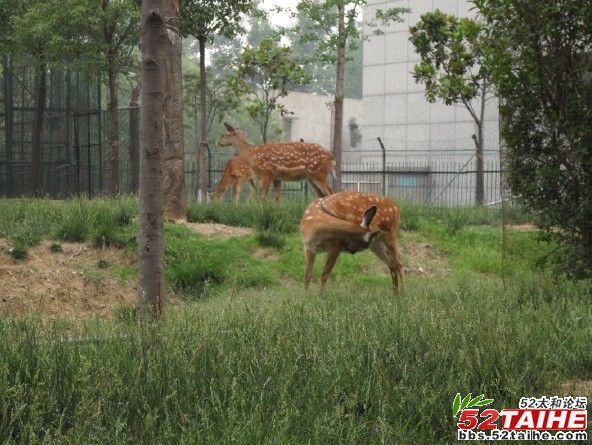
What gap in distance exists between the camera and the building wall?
37.9 m

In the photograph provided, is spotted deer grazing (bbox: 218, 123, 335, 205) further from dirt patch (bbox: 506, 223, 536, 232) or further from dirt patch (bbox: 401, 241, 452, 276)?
dirt patch (bbox: 506, 223, 536, 232)

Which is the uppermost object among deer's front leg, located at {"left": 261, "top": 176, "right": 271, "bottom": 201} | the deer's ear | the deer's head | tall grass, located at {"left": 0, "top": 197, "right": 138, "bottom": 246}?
the deer's head

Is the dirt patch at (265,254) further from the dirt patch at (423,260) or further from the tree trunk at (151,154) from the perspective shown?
the tree trunk at (151,154)

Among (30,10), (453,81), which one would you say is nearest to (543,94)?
(453,81)

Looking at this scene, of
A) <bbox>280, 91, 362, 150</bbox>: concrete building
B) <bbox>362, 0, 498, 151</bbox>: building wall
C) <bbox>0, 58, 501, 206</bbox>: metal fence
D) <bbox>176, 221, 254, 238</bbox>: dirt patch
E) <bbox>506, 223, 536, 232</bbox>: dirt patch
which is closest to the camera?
<bbox>506, 223, 536, 232</bbox>: dirt patch

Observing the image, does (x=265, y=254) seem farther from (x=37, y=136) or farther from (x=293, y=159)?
(x=37, y=136)

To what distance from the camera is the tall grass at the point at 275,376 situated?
467 centimetres

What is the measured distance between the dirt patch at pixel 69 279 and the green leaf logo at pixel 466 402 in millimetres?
7040

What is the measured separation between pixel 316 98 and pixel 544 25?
6326cm

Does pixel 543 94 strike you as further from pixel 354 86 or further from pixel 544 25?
pixel 354 86

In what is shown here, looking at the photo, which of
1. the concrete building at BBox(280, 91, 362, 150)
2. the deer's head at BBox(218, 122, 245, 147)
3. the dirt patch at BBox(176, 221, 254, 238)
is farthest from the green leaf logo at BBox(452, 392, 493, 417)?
the concrete building at BBox(280, 91, 362, 150)

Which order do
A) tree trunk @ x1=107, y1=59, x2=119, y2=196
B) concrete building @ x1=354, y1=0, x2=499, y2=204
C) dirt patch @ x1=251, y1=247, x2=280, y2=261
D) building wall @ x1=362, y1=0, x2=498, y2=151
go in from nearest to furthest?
dirt patch @ x1=251, y1=247, x2=280, y2=261
tree trunk @ x1=107, y1=59, x2=119, y2=196
concrete building @ x1=354, y1=0, x2=499, y2=204
building wall @ x1=362, y1=0, x2=498, y2=151

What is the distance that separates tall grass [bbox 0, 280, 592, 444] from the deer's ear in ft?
11.0

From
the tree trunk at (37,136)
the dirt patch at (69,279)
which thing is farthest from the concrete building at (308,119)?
the dirt patch at (69,279)
